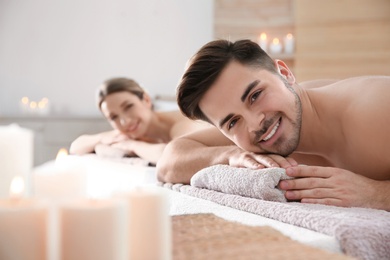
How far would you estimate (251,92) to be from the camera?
1535mm

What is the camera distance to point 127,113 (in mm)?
3383

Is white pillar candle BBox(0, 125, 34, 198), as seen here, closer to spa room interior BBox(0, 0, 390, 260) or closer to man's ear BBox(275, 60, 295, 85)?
man's ear BBox(275, 60, 295, 85)

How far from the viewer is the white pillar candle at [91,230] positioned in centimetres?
61

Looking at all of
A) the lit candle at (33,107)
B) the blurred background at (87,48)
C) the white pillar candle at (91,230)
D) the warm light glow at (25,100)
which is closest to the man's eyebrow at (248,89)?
the white pillar candle at (91,230)

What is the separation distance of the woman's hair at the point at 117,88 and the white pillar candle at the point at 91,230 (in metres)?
2.79

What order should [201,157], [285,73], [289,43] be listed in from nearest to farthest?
1. [285,73]
2. [201,157]
3. [289,43]

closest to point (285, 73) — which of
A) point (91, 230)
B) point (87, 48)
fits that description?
point (91, 230)

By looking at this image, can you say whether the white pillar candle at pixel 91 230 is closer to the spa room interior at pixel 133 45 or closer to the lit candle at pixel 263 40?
the spa room interior at pixel 133 45

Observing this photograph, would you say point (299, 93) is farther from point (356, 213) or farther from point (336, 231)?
point (336, 231)

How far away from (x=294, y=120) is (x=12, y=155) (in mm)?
963

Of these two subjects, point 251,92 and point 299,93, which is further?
point 299,93

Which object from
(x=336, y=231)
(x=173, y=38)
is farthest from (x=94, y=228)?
(x=173, y=38)

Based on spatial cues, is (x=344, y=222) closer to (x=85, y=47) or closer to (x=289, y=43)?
(x=289, y=43)

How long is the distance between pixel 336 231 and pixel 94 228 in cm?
49
